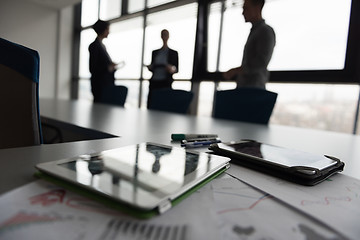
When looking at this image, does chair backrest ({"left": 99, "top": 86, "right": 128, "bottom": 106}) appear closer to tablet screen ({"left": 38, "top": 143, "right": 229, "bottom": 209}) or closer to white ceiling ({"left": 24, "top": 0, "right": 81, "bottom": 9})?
tablet screen ({"left": 38, "top": 143, "right": 229, "bottom": 209})

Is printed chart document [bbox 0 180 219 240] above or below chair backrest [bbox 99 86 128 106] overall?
below

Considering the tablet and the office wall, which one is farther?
the office wall

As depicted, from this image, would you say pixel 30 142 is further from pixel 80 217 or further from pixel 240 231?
pixel 240 231

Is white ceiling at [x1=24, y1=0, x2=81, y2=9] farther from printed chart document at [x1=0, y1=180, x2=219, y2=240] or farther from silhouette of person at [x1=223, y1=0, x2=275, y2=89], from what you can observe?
printed chart document at [x1=0, y1=180, x2=219, y2=240]

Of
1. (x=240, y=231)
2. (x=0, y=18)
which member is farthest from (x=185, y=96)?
(x=0, y=18)

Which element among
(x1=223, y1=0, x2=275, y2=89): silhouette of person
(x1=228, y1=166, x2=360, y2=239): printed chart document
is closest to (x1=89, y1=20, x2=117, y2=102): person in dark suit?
(x1=223, y1=0, x2=275, y2=89): silhouette of person

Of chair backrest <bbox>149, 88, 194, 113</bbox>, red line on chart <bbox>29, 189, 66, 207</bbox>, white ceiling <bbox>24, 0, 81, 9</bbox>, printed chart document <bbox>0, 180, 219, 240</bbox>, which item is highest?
white ceiling <bbox>24, 0, 81, 9</bbox>

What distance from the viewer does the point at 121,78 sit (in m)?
5.35

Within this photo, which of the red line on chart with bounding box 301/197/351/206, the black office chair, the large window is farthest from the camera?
the large window

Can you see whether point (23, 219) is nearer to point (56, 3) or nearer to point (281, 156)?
point (281, 156)

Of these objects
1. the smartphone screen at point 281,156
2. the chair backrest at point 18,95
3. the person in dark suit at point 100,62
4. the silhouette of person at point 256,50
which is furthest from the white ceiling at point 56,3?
the smartphone screen at point 281,156

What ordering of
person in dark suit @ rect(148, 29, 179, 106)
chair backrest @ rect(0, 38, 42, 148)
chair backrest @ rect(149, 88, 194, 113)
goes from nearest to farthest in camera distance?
chair backrest @ rect(0, 38, 42, 148) < chair backrest @ rect(149, 88, 194, 113) < person in dark suit @ rect(148, 29, 179, 106)

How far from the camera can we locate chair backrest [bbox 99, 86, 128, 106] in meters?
2.63

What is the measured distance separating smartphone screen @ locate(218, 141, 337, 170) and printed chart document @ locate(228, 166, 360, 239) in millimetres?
Answer: 35
